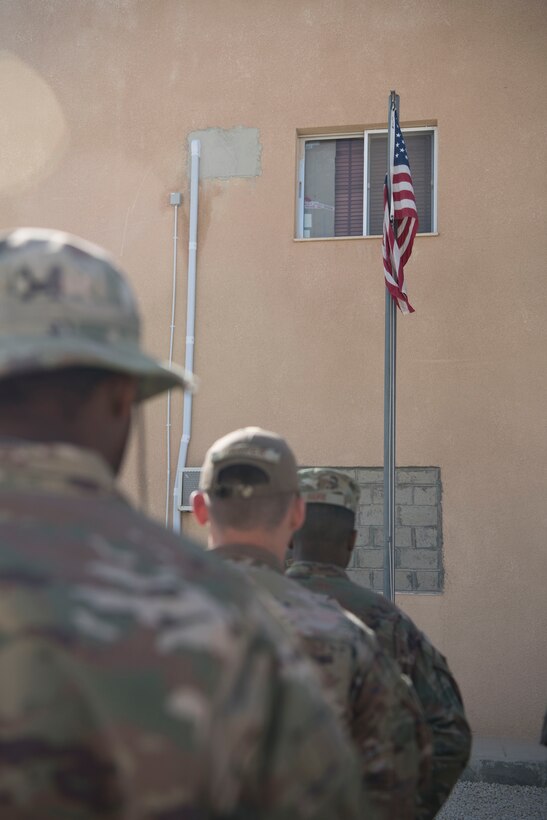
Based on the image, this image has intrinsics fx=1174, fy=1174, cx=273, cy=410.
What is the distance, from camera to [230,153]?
437 inches

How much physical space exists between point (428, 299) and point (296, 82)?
2.50 m

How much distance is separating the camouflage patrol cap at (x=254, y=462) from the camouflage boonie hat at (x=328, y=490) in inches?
Result: 29.0

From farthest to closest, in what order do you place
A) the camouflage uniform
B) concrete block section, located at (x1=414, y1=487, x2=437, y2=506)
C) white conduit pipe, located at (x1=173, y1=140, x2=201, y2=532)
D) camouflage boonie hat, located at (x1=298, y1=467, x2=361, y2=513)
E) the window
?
the window < white conduit pipe, located at (x1=173, y1=140, x2=201, y2=532) < concrete block section, located at (x1=414, y1=487, x2=437, y2=506) < camouflage boonie hat, located at (x1=298, y1=467, x2=361, y2=513) < the camouflage uniform

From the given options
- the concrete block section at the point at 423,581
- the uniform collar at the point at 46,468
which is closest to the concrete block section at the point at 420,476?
the concrete block section at the point at 423,581

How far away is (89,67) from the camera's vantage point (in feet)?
37.9

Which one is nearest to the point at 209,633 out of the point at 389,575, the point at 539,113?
the point at 389,575

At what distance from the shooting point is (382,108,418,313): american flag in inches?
344

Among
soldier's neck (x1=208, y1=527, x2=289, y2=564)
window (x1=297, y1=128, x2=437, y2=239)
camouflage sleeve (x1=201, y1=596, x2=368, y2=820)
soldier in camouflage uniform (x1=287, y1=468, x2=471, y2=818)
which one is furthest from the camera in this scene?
window (x1=297, y1=128, x2=437, y2=239)

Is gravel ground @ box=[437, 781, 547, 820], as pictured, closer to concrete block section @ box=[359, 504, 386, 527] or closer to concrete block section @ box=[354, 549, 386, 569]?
concrete block section @ box=[354, 549, 386, 569]

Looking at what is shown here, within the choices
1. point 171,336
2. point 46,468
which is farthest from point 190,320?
point 46,468

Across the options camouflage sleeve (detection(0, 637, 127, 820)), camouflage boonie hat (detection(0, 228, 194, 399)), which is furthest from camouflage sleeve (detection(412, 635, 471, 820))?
camouflage sleeve (detection(0, 637, 127, 820))

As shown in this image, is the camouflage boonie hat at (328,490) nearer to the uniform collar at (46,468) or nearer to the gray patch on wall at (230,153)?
the uniform collar at (46,468)

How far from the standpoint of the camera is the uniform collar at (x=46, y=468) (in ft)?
4.91

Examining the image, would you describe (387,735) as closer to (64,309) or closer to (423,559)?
(64,309)
